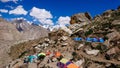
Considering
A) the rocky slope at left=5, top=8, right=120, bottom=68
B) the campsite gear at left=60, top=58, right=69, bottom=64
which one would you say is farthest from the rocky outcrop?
the campsite gear at left=60, top=58, right=69, bottom=64

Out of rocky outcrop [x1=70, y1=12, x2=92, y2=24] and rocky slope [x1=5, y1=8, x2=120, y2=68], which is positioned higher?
rocky outcrop [x1=70, y1=12, x2=92, y2=24]

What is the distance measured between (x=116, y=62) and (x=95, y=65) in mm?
2510

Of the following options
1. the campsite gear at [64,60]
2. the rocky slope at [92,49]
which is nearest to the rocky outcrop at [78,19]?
the rocky slope at [92,49]

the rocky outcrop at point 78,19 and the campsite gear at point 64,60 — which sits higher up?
the rocky outcrop at point 78,19

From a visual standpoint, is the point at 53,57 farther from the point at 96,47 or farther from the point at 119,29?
the point at 119,29

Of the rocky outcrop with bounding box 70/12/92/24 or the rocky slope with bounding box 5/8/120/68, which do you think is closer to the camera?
the rocky slope with bounding box 5/8/120/68

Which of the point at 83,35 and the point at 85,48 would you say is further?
the point at 83,35

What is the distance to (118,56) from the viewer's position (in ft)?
90.2

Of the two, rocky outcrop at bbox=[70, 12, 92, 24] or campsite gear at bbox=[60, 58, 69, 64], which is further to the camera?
rocky outcrop at bbox=[70, 12, 92, 24]

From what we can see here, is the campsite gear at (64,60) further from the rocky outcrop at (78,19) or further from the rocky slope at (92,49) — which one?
the rocky outcrop at (78,19)

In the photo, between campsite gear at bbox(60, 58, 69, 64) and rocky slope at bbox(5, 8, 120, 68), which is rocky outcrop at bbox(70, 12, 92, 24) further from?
campsite gear at bbox(60, 58, 69, 64)

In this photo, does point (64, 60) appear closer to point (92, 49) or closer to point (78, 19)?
point (92, 49)

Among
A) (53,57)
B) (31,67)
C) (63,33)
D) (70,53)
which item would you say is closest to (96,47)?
(70,53)

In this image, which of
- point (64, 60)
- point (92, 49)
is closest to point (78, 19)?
point (92, 49)
